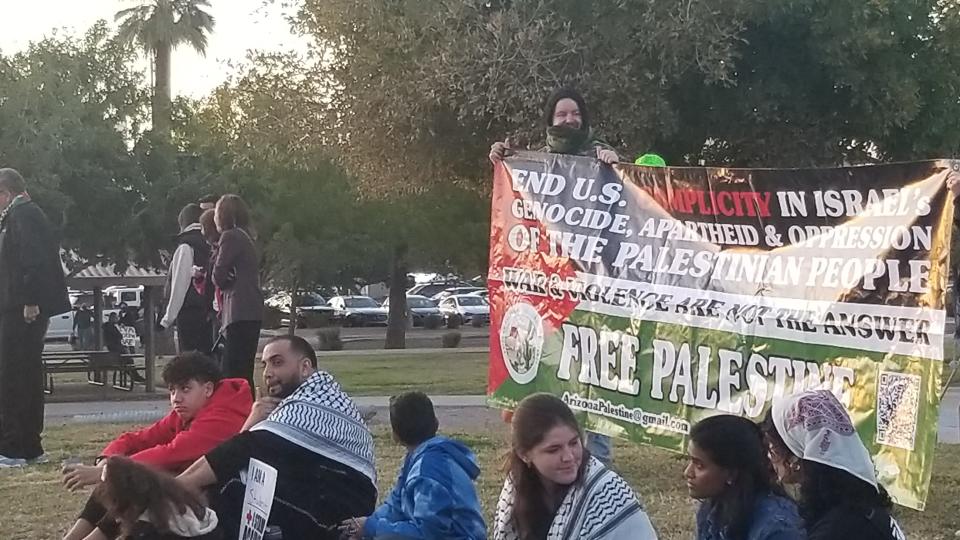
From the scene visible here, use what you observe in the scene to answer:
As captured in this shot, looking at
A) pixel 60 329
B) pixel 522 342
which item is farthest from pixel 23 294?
pixel 60 329

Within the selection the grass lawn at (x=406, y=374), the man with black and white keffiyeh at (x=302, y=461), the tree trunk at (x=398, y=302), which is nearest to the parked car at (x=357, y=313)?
the tree trunk at (x=398, y=302)

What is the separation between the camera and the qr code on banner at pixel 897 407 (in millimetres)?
5730

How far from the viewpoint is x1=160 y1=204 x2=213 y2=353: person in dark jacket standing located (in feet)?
30.0

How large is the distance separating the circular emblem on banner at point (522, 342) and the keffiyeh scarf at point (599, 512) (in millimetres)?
3309

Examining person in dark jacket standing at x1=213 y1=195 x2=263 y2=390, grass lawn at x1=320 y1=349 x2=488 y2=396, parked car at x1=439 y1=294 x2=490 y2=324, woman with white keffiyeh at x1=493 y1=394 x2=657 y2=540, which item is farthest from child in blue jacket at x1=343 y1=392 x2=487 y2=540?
parked car at x1=439 y1=294 x2=490 y2=324

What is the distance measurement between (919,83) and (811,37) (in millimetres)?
1070

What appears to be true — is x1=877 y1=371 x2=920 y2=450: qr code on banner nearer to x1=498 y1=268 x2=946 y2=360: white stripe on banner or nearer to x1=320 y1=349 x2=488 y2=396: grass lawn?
x1=498 y1=268 x2=946 y2=360: white stripe on banner

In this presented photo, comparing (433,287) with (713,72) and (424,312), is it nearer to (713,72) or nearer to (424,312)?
(424,312)

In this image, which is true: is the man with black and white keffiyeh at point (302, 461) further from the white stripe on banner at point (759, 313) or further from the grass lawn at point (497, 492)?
the white stripe on banner at point (759, 313)

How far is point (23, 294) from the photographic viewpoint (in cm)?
865

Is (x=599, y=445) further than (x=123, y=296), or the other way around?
(x=123, y=296)

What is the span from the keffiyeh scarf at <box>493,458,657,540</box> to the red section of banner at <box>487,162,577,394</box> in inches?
129

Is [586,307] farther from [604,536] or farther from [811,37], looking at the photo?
[811,37]

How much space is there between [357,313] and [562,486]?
4438cm
